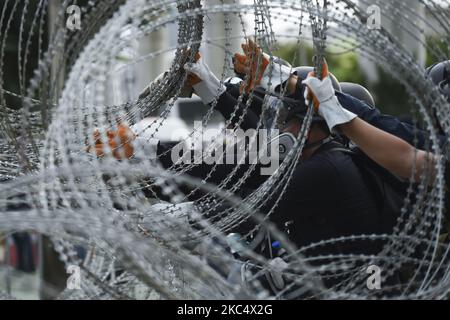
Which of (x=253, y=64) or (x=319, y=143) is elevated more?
(x=253, y=64)

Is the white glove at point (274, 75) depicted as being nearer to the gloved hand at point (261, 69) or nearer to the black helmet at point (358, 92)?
the gloved hand at point (261, 69)

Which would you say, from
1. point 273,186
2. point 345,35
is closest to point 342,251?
point 273,186

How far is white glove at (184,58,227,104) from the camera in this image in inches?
181

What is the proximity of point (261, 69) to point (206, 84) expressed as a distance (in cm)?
65

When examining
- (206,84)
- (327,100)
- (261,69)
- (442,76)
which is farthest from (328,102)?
(206,84)

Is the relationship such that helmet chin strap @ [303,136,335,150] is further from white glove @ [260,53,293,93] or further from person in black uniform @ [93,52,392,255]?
white glove @ [260,53,293,93]

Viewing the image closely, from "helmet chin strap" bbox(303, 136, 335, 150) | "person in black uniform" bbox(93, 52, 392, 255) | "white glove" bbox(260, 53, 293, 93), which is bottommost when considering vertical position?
"person in black uniform" bbox(93, 52, 392, 255)

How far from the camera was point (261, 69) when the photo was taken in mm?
4066

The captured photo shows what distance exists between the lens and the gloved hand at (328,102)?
11.2 ft

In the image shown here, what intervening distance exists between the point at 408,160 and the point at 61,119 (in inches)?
54.1

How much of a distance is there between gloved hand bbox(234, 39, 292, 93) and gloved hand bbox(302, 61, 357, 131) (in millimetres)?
425

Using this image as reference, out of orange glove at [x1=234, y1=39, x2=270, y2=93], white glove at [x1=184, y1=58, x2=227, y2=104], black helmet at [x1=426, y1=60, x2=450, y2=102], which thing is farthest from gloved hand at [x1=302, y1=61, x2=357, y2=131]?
white glove at [x1=184, y1=58, x2=227, y2=104]

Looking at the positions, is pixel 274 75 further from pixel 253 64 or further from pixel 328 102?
pixel 328 102

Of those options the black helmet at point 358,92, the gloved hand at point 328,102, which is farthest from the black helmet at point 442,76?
the black helmet at point 358,92
